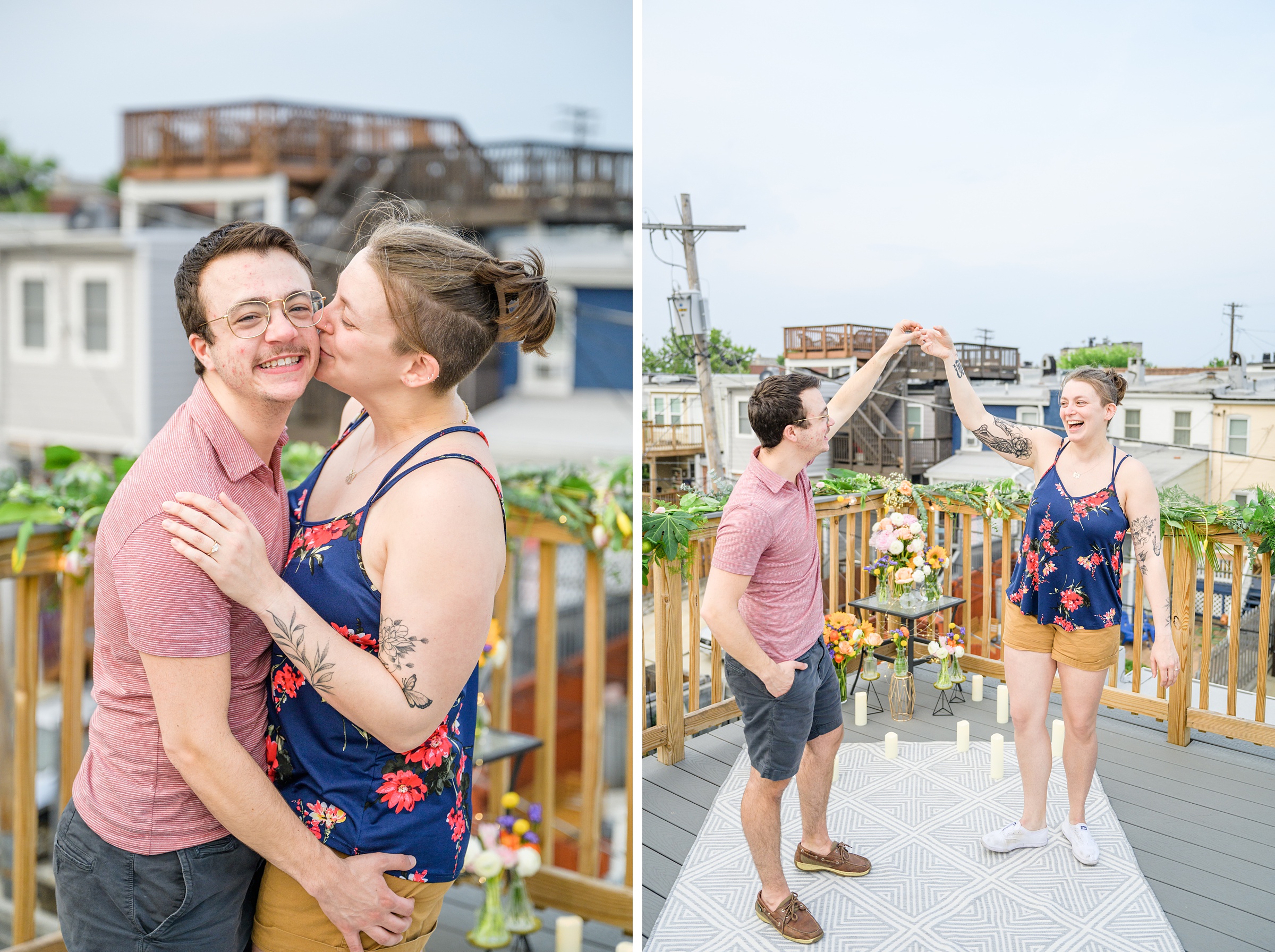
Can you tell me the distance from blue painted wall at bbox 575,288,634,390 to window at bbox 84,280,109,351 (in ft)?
15.6

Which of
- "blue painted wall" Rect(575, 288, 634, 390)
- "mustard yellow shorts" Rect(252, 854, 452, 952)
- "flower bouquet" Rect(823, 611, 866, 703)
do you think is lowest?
"mustard yellow shorts" Rect(252, 854, 452, 952)

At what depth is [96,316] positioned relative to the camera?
8602mm

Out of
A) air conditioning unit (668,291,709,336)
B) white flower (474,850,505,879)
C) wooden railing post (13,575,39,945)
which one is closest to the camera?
air conditioning unit (668,291,709,336)

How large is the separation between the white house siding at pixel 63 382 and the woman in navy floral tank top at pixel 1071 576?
9.13 meters

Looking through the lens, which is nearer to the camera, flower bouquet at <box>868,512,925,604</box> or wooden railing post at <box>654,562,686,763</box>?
flower bouquet at <box>868,512,925,604</box>

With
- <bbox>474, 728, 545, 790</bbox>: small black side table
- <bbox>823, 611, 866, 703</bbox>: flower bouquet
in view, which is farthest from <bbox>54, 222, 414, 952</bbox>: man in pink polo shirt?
<bbox>474, 728, 545, 790</bbox>: small black side table

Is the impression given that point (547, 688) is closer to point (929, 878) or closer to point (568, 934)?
point (568, 934)

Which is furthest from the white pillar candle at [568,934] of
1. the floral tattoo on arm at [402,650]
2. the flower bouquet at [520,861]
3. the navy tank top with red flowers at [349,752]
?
the floral tattoo on arm at [402,650]

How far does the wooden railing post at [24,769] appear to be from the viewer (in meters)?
1.79

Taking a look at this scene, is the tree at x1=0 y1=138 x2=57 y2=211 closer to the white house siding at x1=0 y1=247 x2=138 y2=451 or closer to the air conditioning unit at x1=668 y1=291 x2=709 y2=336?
the white house siding at x1=0 y1=247 x2=138 y2=451

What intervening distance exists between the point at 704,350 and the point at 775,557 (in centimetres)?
40

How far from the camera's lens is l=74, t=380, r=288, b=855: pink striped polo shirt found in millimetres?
875

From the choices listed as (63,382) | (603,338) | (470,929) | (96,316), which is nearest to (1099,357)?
(470,929)

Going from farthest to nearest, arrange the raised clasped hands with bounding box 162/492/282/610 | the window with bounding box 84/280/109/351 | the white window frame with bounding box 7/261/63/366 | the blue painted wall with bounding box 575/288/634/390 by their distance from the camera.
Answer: the white window frame with bounding box 7/261/63/366 → the window with bounding box 84/280/109/351 → the blue painted wall with bounding box 575/288/634/390 → the raised clasped hands with bounding box 162/492/282/610
